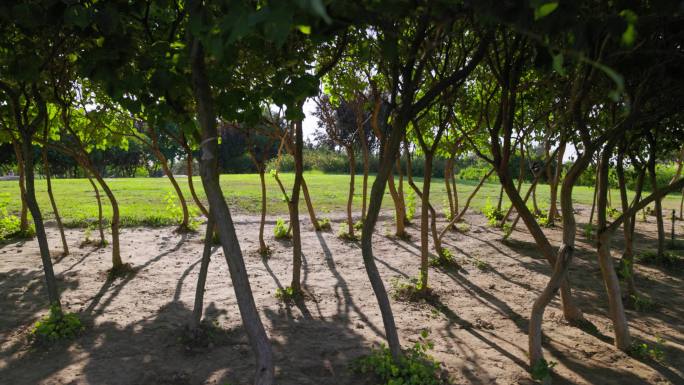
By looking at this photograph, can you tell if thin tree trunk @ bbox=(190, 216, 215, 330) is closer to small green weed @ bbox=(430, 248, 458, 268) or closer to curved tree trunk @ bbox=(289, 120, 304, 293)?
curved tree trunk @ bbox=(289, 120, 304, 293)

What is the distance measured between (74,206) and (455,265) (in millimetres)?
10883

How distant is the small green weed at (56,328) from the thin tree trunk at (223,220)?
2.33 m

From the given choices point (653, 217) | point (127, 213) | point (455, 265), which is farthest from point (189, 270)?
point (653, 217)

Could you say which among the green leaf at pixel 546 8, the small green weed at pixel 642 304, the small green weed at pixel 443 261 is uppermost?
the green leaf at pixel 546 8

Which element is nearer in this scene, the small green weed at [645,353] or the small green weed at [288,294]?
the small green weed at [645,353]

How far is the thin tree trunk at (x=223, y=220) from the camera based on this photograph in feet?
8.78

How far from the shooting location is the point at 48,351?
3902 millimetres

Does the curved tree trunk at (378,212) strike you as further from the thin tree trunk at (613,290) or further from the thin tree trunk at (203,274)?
the thin tree trunk at (613,290)

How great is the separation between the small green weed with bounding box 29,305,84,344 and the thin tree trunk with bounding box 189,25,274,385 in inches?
91.9

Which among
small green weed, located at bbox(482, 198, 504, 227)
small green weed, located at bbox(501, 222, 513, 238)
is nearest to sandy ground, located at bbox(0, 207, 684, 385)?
small green weed, located at bbox(501, 222, 513, 238)

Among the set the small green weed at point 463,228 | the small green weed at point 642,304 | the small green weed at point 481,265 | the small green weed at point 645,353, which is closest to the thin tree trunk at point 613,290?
the small green weed at point 645,353

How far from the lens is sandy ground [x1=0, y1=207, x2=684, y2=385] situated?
3602mm

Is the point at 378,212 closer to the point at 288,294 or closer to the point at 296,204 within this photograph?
the point at 296,204

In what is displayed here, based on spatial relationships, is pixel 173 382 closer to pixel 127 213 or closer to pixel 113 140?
pixel 113 140
